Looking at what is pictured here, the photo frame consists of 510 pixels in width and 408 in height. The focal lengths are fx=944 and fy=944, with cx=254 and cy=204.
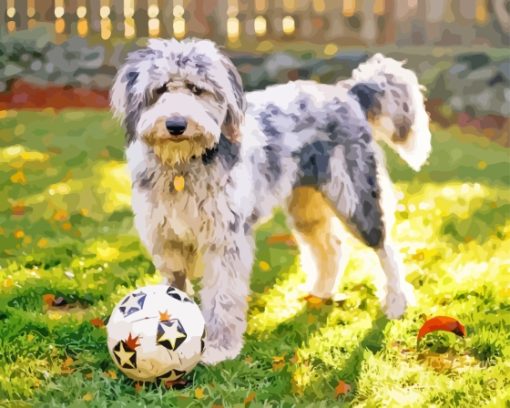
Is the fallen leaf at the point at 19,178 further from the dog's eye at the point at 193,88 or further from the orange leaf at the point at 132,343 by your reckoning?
the orange leaf at the point at 132,343

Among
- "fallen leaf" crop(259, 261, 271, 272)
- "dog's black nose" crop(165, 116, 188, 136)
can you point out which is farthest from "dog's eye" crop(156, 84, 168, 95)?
"fallen leaf" crop(259, 261, 271, 272)

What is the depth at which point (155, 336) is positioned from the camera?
4238mm

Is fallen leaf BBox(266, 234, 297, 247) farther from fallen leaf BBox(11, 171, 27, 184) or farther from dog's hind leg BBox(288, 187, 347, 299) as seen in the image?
fallen leaf BBox(11, 171, 27, 184)

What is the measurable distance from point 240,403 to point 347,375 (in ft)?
1.96

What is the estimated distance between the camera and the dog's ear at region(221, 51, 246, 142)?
4.60 m

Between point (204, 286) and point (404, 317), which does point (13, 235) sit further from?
point (404, 317)

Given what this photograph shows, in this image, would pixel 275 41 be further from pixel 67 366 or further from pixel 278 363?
pixel 67 366

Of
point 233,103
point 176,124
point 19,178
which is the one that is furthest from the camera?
point 19,178

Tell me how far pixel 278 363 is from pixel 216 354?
32cm

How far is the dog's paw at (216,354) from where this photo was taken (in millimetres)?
4703

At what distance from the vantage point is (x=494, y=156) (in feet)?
32.6

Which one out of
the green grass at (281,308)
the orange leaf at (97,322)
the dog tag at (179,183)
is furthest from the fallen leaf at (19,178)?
the dog tag at (179,183)

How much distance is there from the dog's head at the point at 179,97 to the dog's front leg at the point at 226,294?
56 centimetres

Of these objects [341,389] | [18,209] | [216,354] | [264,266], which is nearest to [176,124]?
[216,354]
